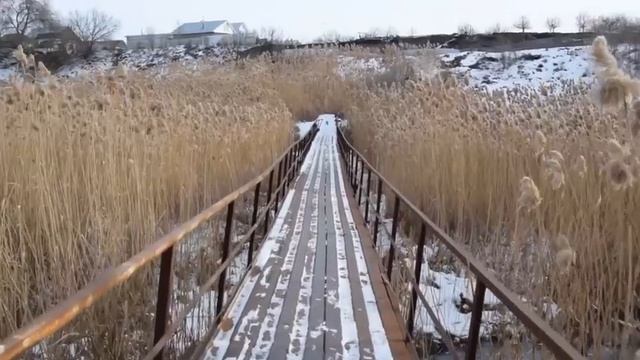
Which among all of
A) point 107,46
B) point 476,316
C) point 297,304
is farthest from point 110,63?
point 476,316

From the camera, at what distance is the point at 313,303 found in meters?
4.39

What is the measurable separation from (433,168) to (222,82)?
9092mm

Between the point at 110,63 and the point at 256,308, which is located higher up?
the point at 110,63

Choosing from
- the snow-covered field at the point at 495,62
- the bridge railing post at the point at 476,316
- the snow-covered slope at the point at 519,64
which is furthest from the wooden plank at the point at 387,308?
the snow-covered slope at the point at 519,64

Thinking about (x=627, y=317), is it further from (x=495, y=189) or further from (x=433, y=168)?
(x=433, y=168)

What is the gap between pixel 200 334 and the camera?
365 cm

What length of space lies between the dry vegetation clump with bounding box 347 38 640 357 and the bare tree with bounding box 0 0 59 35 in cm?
4484

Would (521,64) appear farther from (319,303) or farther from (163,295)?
(163,295)

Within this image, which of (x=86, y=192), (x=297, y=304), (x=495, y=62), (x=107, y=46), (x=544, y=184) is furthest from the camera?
(x=107, y=46)

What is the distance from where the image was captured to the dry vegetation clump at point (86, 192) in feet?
9.76

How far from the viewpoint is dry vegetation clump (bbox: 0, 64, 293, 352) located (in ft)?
9.76

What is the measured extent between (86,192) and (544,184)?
2.86 m

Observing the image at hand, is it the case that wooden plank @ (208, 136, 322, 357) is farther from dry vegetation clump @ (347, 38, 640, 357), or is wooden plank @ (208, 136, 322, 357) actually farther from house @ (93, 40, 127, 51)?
house @ (93, 40, 127, 51)

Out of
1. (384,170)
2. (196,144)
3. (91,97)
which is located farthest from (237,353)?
(384,170)
